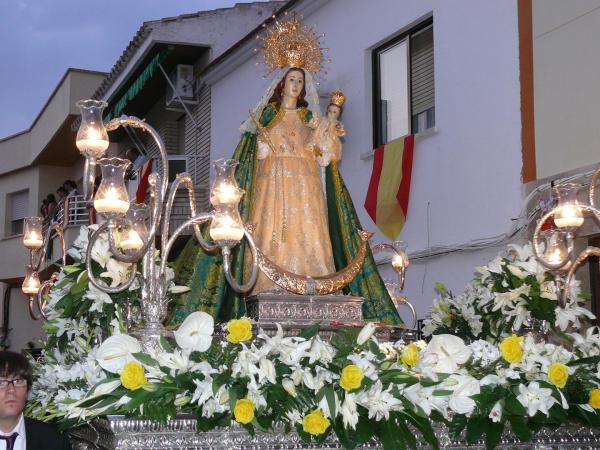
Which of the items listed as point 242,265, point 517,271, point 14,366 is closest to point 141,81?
point 242,265

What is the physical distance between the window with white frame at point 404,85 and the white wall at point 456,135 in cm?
14

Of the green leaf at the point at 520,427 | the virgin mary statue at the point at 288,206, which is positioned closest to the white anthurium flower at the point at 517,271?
the virgin mary statue at the point at 288,206

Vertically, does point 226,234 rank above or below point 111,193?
below

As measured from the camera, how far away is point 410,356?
13.1ft

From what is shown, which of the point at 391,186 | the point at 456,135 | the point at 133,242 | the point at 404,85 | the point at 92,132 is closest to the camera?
the point at 92,132

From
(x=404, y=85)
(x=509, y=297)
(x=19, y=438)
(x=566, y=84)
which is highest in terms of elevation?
(x=404, y=85)

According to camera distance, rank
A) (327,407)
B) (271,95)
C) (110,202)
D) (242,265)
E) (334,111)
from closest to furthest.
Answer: (327,407), (110,202), (242,265), (334,111), (271,95)

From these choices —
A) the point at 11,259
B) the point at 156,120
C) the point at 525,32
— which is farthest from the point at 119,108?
the point at 525,32

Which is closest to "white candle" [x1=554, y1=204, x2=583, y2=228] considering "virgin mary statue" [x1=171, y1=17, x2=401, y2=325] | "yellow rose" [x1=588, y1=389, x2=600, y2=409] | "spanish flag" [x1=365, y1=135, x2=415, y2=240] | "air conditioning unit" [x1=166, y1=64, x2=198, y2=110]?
"virgin mary statue" [x1=171, y1=17, x2=401, y2=325]

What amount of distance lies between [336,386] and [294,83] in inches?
143

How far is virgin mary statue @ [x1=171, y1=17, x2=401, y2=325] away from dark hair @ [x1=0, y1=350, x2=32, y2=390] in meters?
2.23

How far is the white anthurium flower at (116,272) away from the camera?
17.3ft

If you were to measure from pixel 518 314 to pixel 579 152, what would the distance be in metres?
3.56

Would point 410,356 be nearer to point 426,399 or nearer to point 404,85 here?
point 426,399
